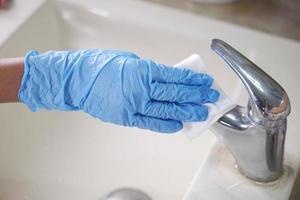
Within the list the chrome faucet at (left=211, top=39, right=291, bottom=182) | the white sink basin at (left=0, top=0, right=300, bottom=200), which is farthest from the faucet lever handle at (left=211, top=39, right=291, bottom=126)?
the white sink basin at (left=0, top=0, right=300, bottom=200)

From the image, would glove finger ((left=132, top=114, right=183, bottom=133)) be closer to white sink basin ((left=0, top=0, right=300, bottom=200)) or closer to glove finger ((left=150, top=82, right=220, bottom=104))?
glove finger ((left=150, top=82, right=220, bottom=104))

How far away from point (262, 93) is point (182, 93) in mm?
97

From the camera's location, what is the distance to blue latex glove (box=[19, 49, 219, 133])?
22.5 inches

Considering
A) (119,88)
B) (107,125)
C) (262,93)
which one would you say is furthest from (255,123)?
(107,125)

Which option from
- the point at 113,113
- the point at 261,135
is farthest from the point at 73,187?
the point at 261,135

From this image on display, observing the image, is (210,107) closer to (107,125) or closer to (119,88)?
(119,88)

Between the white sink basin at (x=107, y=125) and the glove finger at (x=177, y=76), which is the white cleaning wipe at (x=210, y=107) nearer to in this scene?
the glove finger at (x=177, y=76)

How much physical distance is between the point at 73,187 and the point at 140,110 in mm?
276

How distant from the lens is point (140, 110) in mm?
583

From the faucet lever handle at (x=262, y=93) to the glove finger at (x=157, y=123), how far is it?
0.33 feet

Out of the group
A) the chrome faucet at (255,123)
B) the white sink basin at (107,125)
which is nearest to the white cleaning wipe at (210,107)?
the chrome faucet at (255,123)

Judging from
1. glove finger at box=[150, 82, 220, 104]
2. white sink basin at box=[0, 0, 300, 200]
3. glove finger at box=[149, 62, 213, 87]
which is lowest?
white sink basin at box=[0, 0, 300, 200]

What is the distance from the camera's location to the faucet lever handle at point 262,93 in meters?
0.52

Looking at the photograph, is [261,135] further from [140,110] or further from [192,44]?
[192,44]
